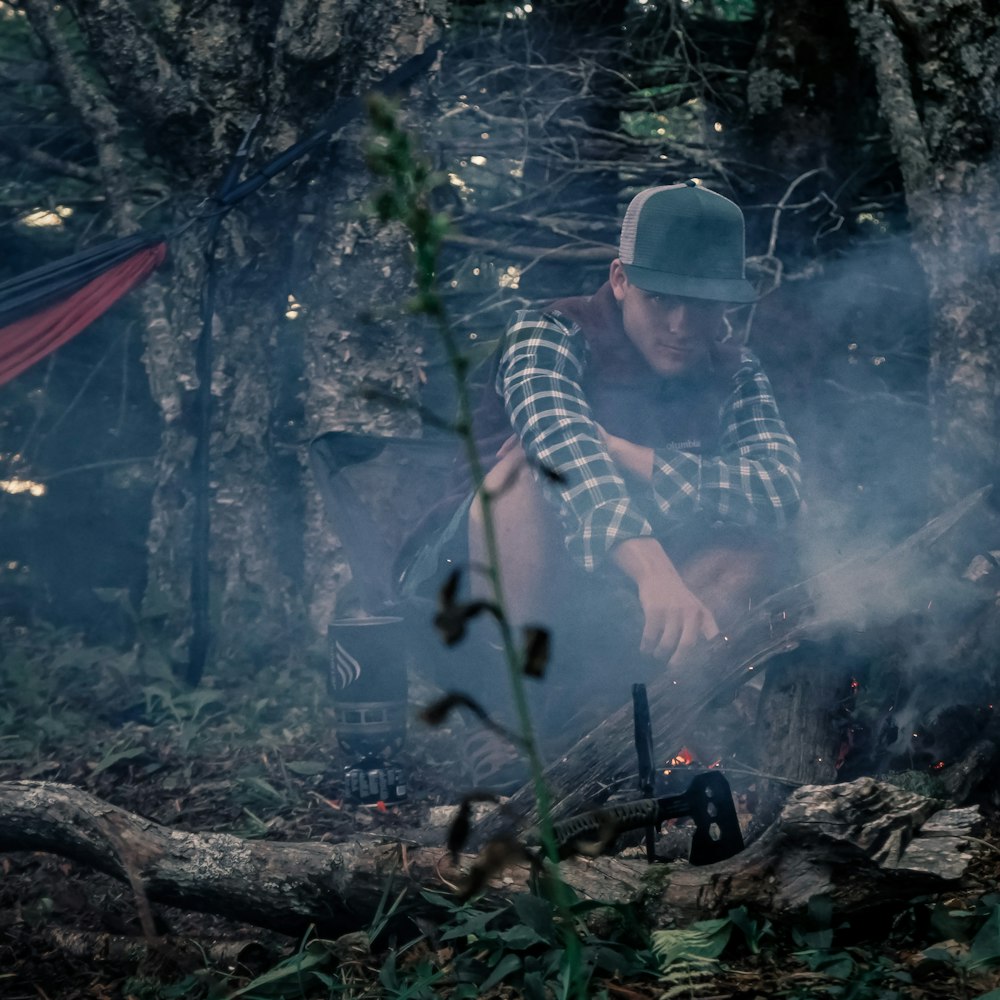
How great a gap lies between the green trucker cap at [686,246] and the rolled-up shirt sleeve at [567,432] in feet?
0.97

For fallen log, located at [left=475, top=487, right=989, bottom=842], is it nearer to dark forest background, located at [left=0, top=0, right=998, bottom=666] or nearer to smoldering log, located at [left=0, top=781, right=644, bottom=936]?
smoldering log, located at [left=0, top=781, right=644, bottom=936]

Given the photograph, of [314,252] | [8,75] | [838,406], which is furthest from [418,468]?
[8,75]

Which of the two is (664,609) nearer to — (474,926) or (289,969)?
(474,926)

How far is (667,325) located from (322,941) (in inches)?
75.2

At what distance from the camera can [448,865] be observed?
6.59ft

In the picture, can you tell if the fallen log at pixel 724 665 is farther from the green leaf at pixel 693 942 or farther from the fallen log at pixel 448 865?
the green leaf at pixel 693 942

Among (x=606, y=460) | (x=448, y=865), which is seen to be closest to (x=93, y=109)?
(x=606, y=460)

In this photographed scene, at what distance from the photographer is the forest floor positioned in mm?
1631

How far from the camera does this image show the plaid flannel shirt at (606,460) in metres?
2.79

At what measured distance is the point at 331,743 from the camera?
12.1 ft

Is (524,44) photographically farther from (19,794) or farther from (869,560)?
(19,794)

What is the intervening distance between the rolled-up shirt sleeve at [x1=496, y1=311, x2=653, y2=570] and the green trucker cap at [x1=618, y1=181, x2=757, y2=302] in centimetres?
29

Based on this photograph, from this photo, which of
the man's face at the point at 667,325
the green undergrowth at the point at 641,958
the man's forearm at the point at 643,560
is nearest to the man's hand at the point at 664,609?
the man's forearm at the point at 643,560

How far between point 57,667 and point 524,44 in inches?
150
